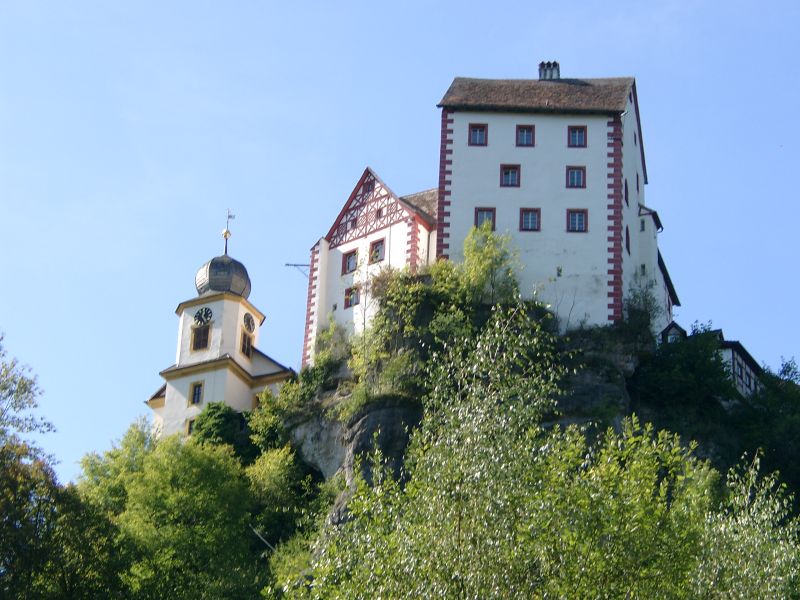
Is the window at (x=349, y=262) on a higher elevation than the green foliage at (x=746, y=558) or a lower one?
higher

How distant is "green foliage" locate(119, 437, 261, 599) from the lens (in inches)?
2099

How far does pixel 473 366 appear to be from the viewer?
3819 centimetres

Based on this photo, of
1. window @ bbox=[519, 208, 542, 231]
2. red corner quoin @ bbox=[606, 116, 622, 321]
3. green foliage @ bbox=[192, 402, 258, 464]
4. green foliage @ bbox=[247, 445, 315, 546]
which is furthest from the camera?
green foliage @ bbox=[192, 402, 258, 464]

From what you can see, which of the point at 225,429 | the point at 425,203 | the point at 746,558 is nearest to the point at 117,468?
the point at 225,429

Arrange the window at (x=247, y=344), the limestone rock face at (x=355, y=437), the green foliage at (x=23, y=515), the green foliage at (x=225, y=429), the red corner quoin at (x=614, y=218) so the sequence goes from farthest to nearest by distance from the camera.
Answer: the window at (x=247, y=344), the green foliage at (x=225, y=429), the red corner quoin at (x=614, y=218), the limestone rock face at (x=355, y=437), the green foliage at (x=23, y=515)

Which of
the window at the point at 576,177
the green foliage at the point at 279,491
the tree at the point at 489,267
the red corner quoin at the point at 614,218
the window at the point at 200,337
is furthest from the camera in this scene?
the window at the point at 200,337

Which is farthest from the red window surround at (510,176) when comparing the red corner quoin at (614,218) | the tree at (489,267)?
the red corner quoin at (614,218)

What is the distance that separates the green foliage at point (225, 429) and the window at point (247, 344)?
175 inches

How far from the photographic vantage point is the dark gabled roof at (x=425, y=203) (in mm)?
68000

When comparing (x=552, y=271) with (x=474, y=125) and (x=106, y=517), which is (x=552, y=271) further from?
(x=106, y=517)

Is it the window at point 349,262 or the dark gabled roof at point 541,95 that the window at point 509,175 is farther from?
the window at point 349,262

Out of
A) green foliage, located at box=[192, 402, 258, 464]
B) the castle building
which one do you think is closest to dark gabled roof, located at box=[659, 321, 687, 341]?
the castle building

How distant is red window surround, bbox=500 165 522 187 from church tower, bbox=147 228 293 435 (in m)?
11.7

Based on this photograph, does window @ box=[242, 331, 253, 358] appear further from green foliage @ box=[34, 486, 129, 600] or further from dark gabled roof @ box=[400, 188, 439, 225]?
green foliage @ box=[34, 486, 129, 600]
